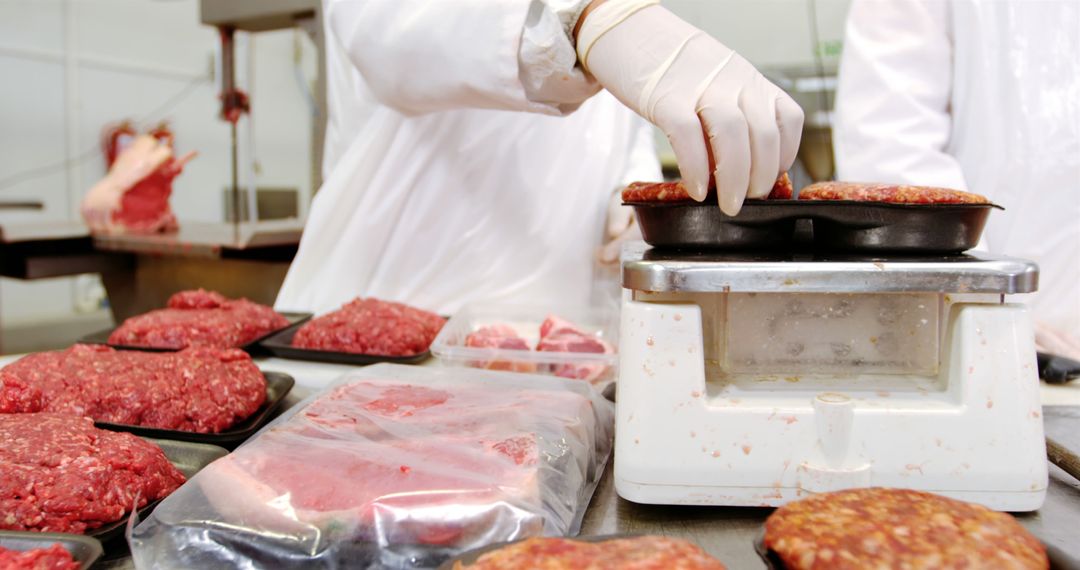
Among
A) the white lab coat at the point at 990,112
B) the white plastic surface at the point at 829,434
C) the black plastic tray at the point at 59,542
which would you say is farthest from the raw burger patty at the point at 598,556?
the white lab coat at the point at 990,112

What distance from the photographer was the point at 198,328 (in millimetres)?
1625

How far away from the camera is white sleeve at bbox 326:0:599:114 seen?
1371 mm

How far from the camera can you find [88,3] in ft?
17.6

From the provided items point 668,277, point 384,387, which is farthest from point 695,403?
point 384,387

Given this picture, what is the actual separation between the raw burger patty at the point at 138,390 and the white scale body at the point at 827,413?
2.15 feet

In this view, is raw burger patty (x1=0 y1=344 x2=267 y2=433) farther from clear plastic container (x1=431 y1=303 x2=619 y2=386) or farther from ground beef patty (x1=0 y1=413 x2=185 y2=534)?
clear plastic container (x1=431 y1=303 x2=619 y2=386)

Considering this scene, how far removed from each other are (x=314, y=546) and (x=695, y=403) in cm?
41

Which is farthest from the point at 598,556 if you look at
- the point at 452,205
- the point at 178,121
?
the point at 178,121

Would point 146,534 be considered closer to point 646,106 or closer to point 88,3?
point 646,106

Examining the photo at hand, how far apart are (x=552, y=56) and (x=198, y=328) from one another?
96 cm

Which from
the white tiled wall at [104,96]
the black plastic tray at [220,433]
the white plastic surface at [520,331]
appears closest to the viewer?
the black plastic tray at [220,433]

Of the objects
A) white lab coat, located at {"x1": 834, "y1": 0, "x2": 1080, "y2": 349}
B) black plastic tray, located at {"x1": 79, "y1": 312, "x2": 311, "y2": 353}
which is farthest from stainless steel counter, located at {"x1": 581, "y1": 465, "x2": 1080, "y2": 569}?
white lab coat, located at {"x1": 834, "y1": 0, "x2": 1080, "y2": 349}

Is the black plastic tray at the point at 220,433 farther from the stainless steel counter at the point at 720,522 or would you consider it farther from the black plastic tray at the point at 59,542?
the stainless steel counter at the point at 720,522

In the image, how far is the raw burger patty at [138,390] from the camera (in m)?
1.10
